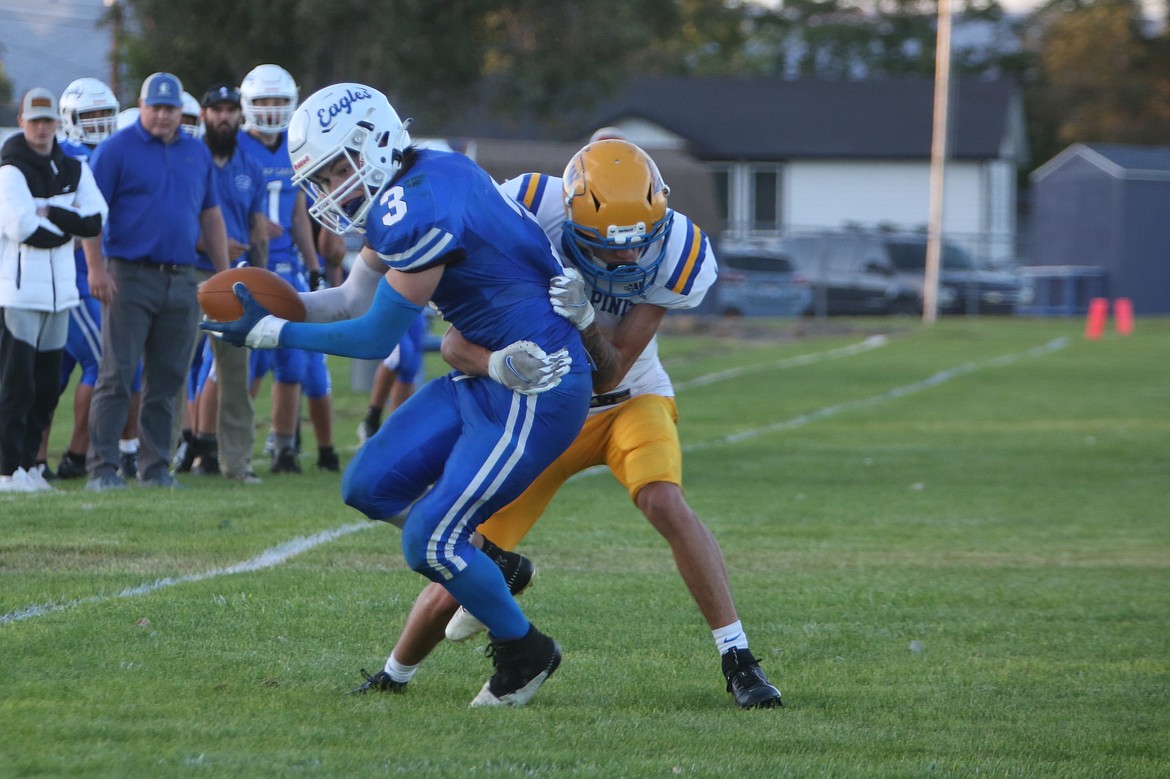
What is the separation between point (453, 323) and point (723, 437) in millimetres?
8471

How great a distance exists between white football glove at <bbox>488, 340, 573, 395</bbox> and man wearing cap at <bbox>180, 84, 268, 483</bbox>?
16.1ft

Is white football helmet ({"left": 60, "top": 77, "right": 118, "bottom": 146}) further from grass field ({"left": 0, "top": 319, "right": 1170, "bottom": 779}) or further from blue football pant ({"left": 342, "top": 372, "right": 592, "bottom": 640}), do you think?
blue football pant ({"left": 342, "top": 372, "right": 592, "bottom": 640})

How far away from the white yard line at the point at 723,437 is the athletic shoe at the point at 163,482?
138 centimetres

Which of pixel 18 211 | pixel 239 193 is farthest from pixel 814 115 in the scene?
pixel 18 211

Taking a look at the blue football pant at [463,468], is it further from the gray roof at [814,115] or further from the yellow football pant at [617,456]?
the gray roof at [814,115]

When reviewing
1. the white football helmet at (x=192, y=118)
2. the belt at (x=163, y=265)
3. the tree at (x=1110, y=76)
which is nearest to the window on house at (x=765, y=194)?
the tree at (x=1110, y=76)

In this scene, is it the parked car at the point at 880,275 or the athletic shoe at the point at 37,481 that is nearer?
the athletic shoe at the point at 37,481

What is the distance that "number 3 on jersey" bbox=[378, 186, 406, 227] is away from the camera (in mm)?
4273

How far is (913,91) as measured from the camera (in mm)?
50500

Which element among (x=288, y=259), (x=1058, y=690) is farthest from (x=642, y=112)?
(x=1058, y=690)

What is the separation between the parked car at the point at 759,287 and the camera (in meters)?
31.0

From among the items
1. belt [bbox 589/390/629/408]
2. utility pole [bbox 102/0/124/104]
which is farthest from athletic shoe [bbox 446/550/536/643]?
utility pole [bbox 102/0/124/104]

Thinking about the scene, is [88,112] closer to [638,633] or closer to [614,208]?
[638,633]

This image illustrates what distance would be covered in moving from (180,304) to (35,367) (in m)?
0.83
